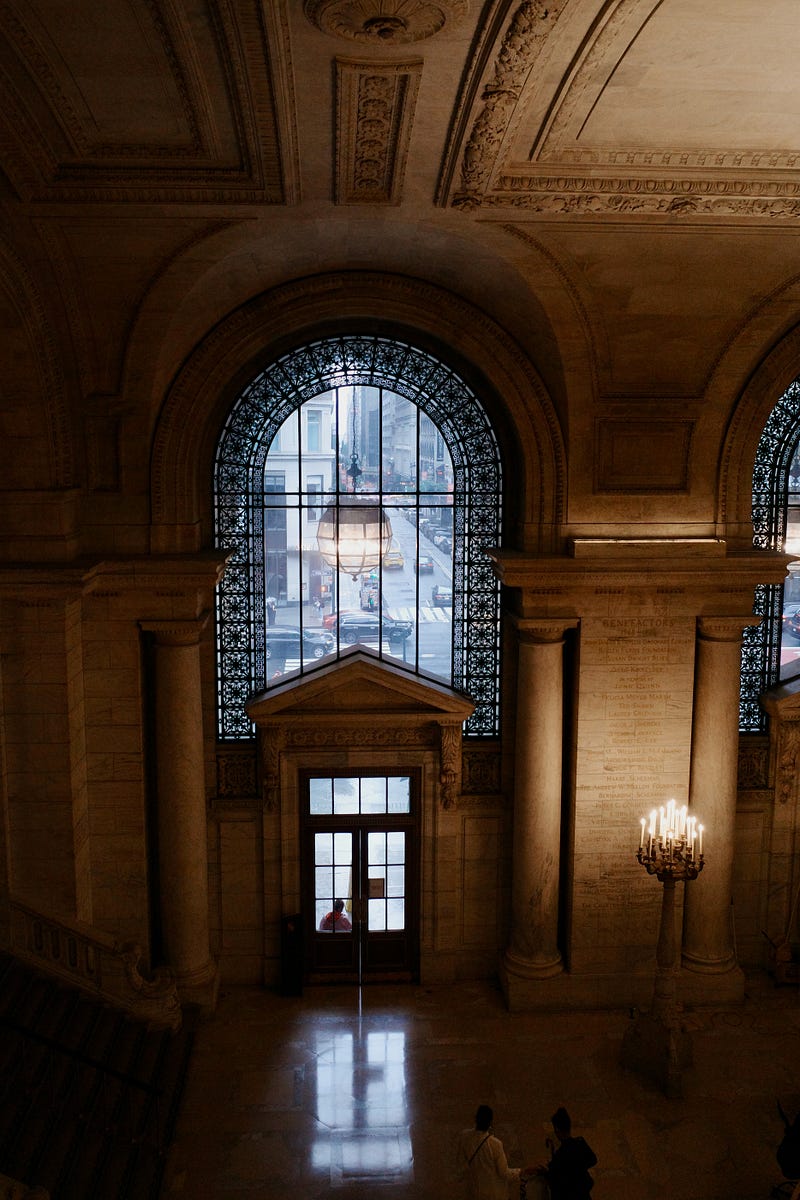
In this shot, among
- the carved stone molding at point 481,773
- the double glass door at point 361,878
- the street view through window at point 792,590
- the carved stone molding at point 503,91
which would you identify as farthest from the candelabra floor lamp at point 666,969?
the carved stone molding at point 503,91

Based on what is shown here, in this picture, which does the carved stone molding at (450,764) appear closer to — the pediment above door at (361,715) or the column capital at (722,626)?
the pediment above door at (361,715)

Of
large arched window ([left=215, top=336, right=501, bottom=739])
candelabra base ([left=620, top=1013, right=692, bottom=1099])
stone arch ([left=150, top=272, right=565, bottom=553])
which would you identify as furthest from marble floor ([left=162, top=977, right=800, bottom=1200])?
stone arch ([left=150, top=272, right=565, bottom=553])

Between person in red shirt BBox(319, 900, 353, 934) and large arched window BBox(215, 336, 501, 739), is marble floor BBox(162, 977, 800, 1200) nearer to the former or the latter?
person in red shirt BBox(319, 900, 353, 934)

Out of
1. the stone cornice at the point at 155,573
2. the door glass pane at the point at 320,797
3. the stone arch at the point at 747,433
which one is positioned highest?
the stone arch at the point at 747,433

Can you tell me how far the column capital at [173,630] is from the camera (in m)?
11.6

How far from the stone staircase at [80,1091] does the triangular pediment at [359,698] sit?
3.37 metres

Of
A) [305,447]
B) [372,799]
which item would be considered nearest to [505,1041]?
[372,799]

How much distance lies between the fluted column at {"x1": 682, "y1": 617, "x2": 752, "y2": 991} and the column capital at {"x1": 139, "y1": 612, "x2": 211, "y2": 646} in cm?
529

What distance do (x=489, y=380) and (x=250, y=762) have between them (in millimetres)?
4899

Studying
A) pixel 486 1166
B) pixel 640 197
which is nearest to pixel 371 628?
pixel 640 197

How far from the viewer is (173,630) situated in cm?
1162

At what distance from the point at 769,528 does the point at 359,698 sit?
4.94m

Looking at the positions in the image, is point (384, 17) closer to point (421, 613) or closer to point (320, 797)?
A: point (421, 613)

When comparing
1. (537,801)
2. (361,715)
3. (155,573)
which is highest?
(155,573)
